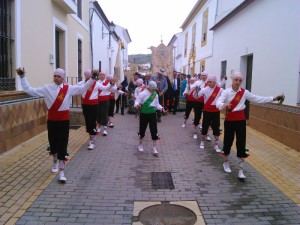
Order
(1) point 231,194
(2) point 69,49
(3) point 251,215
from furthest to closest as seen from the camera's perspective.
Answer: (2) point 69,49, (1) point 231,194, (3) point 251,215

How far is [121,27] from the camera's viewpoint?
37.1 metres

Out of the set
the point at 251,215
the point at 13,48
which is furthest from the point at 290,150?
the point at 13,48

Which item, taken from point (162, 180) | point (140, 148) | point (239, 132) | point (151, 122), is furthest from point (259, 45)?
point (162, 180)

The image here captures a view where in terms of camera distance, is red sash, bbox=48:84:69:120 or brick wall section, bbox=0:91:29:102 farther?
brick wall section, bbox=0:91:29:102

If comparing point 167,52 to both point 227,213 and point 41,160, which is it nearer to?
point 41,160

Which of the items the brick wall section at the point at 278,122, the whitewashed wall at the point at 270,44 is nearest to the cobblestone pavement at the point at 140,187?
the brick wall section at the point at 278,122

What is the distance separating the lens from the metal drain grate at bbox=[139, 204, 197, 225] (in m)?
4.07

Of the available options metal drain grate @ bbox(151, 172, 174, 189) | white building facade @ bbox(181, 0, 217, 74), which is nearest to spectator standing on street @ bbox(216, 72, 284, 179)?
metal drain grate @ bbox(151, 172, 174, 189)

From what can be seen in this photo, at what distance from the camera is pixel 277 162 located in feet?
22.1

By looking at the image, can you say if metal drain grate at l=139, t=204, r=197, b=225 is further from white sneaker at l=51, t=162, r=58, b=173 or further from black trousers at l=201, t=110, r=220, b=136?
black trousers at l=201, t=110, r=220, b=136

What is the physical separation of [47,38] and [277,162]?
23.7ft

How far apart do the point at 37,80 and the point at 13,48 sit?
1.78m

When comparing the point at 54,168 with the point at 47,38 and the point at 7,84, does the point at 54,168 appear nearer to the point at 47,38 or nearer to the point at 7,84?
the point at 7,84

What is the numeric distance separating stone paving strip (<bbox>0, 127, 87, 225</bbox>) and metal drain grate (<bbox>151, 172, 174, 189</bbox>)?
171 centimetres
